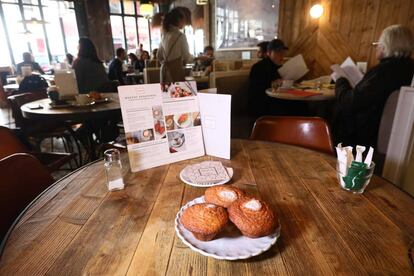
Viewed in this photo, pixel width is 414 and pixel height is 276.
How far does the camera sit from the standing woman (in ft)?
11.7

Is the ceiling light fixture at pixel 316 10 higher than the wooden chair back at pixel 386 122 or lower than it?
higher

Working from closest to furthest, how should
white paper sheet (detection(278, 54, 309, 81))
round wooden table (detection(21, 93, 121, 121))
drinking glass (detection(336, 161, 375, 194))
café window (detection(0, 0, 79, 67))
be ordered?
drinking glass (detection(336, 161, 375, 194)) < round wooden table (detection(21, 93, 121, 121)) < white paper sheet (detection(278, 54, 309, 81)) < café window (detection(0, 0, 79, 67))

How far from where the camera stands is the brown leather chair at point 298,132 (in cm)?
136

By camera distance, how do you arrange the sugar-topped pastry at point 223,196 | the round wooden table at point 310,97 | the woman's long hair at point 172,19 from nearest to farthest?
the sugar-topped pastry at point 223,196, the round wooden table at point 310,97, the woman's long hair at point 172,19

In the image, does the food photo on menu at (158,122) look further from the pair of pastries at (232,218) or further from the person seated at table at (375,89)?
the person seated at table at (375,89)

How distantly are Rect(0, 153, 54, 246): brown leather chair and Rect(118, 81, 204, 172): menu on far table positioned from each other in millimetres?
350

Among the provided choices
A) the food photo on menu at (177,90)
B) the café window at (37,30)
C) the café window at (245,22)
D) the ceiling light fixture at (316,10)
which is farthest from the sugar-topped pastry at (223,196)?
the café window at (37,30)

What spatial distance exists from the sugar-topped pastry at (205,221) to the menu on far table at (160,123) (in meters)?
0.44

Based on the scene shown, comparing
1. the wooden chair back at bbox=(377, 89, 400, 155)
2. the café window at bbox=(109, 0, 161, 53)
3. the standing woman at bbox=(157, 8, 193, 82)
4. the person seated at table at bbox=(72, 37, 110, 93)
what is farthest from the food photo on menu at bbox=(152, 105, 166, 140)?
the café window at bbox=(109, 0, 161, 53)

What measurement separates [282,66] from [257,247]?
302 centimetres

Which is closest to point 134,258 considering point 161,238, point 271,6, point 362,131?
point 161,238

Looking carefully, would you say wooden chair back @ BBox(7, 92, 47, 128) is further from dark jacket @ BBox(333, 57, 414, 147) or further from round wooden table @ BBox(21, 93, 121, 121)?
dark jacket @ BBox(333, 57, 414, 147)

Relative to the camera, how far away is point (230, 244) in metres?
0.56

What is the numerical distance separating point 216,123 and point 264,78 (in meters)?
2.16
